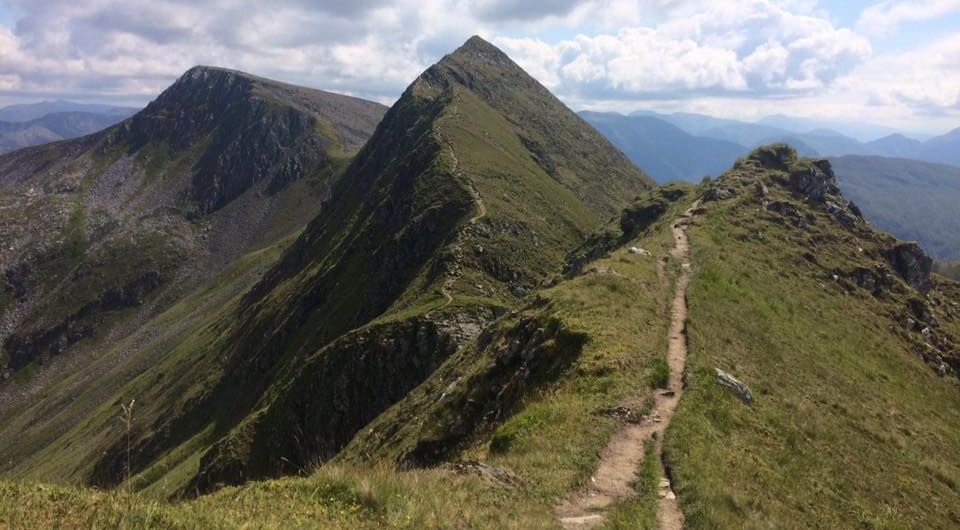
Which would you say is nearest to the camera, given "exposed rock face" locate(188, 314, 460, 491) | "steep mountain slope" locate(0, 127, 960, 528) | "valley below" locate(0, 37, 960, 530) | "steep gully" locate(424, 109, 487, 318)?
"steep mountain slope" locate(0, 127, 960, 528)

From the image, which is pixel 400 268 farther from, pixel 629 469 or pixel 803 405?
pixel 629 469

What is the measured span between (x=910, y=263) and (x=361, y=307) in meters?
71.2

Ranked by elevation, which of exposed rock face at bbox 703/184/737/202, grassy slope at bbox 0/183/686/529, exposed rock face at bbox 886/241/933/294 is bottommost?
exposed rock face at bbox 886/241/933/294

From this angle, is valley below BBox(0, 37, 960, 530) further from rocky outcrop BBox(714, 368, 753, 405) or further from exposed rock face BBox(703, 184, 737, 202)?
exposed rock face BBox(703, 184, 737, 202)

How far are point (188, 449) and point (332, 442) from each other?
145 ft

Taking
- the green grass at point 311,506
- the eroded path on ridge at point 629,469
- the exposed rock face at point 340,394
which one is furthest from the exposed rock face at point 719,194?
the green grass at point 311,506


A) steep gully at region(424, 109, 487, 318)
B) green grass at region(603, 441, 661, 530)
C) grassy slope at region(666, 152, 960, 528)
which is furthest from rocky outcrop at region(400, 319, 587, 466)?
steep gully at region(424, 109, 487, 318)

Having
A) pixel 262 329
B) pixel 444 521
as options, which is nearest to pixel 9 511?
pixel 444 521

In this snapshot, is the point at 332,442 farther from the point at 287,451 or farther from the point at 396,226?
the point at 396,226

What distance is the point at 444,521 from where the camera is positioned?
11.3 m

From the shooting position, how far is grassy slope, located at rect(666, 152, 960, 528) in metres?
16.4

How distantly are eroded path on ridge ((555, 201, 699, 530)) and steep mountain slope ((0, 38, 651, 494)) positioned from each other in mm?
18984

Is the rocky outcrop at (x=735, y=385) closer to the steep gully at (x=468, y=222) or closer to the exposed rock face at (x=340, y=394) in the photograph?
the exposed rock face at (x=340, y=394)

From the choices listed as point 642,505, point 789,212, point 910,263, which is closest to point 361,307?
point 789,212
